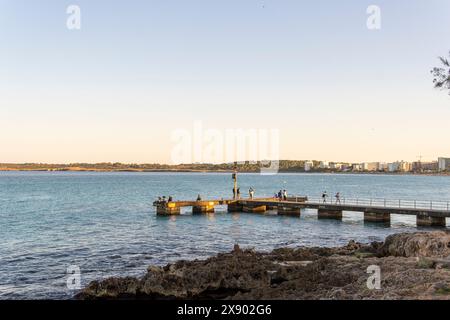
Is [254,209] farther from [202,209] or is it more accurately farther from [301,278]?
[301,278]

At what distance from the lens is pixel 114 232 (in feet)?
138

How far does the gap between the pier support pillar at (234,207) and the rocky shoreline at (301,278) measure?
1286 inches

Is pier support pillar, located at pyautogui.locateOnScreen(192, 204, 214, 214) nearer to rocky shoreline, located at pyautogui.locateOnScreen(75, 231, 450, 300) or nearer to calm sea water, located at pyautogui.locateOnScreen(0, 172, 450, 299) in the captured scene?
calm sea water, located at pyautogui.locateOnScreen(0, 172, 450, 299)

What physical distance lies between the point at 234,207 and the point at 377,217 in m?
17.7

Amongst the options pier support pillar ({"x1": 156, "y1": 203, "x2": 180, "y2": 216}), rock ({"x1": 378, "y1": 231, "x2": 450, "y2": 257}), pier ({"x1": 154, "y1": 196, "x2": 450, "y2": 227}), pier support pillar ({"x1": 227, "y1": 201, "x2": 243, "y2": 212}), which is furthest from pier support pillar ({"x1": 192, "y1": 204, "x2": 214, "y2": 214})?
rock ({"x1": 378, "y1": 231, "x2": 450, "y2": 257})

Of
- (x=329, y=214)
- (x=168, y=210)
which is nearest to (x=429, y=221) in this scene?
(x=329, y=214)

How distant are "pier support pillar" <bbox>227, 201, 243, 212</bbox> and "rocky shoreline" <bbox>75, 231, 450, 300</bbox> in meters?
32.7

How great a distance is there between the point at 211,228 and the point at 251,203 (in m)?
13.2

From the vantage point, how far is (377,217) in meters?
47.1

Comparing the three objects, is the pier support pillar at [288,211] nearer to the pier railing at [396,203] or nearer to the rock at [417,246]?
the pier railing at [396,203]

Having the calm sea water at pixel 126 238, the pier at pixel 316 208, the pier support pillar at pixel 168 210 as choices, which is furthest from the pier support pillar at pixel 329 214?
the pier support pillar at pixel 168 210

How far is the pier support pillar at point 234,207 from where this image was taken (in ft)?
188
